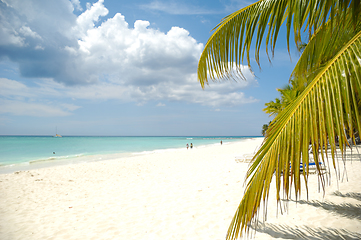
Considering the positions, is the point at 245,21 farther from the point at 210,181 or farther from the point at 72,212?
the point at 210,181

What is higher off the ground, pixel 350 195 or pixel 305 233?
pixel 350 195

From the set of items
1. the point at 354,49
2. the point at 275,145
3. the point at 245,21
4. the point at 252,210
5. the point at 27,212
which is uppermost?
the point at 245,21

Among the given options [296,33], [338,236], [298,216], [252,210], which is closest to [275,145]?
[252,210]

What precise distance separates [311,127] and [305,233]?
11.9ft

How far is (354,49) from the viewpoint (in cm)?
146

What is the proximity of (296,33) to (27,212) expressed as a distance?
766 centimetres

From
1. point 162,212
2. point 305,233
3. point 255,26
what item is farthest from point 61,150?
point 255,26

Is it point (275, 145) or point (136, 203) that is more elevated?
point (275, 145)

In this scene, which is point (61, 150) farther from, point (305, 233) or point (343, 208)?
point (343, 208)

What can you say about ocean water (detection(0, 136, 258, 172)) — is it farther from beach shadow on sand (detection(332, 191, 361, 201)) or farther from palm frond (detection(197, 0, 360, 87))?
palm frond (detection(197, 0, 360, 87))

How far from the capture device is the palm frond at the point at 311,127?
132 cm

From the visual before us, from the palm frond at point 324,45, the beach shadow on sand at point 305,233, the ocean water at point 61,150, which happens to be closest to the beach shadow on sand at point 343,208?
the beach shadow on sand at point 305,233

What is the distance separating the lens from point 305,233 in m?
3.91

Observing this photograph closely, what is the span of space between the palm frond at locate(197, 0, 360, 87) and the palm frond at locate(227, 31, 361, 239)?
407 millimetres
